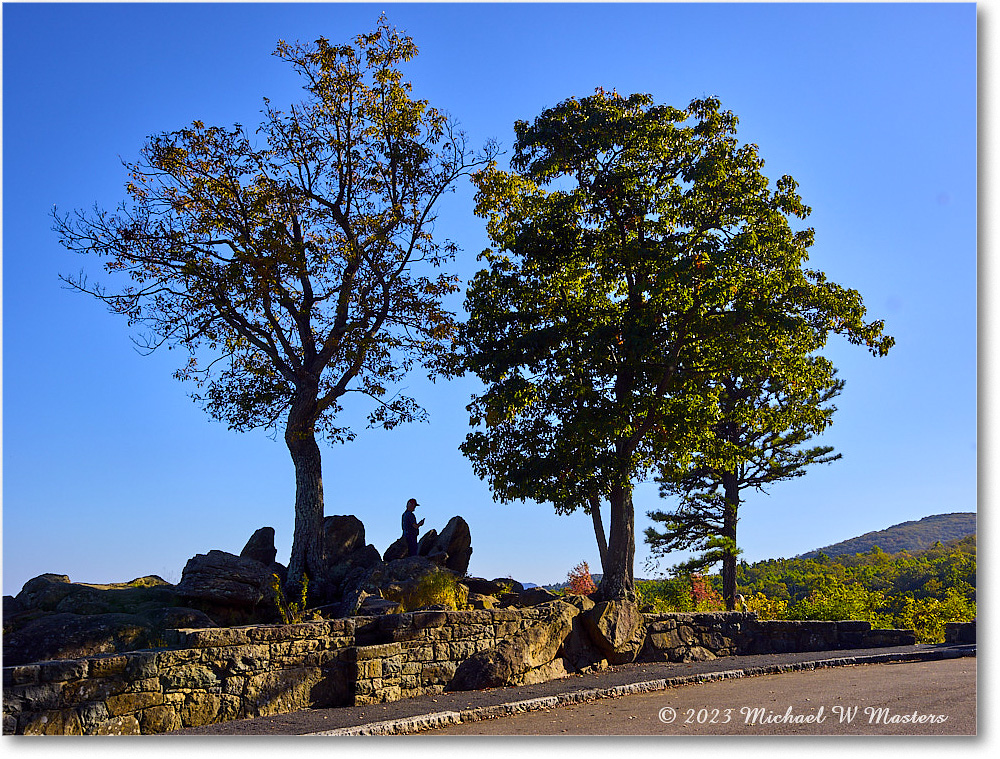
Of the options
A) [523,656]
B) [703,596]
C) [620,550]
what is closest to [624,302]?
[620,550]

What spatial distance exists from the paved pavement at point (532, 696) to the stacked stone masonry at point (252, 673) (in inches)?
7.8

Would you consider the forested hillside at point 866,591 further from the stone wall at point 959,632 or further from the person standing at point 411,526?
the person standing at point 411,526

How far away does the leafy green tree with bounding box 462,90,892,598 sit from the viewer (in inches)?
498

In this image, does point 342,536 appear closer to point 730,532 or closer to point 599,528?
point 599,528

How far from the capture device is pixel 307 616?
32.7ft

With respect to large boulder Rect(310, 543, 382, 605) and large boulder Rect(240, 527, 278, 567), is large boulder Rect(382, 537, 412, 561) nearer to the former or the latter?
large boulder Rect(310, 543, 382, 605)

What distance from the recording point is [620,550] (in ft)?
42.4

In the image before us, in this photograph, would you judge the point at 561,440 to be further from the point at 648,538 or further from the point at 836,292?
the point at 648,538

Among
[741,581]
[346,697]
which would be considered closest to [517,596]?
[346,697]

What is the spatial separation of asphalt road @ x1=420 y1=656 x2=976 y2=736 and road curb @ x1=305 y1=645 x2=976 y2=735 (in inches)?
3.8

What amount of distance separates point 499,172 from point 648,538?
10645 millimetres

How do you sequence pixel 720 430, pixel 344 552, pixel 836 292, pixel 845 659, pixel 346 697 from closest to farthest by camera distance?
1. pixel 346 697
2. pixel 845 659
3. pixel 836 292
4. pixel 344 552
5. pixel 720 430

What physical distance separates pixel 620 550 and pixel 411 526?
3.49m

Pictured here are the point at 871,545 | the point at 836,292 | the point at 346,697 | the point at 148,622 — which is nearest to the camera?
the point at 346,697
